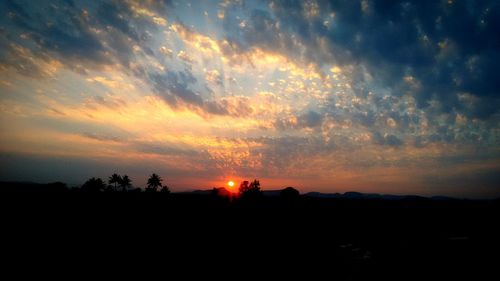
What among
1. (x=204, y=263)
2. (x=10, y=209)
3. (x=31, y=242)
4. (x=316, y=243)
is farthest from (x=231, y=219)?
(x=10, y=209)

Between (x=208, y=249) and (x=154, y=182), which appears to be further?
(x=154, y=182)

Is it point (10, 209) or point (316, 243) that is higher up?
point (10, 209)

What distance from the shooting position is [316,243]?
39.5 metres

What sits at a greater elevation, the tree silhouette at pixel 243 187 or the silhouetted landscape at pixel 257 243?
the tree silhouette at pixel 243 187

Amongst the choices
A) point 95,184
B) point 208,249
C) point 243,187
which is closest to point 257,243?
point 208,249

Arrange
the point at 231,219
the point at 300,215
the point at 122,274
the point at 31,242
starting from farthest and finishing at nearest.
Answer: the point at 300,215 → the point at 231,219 → the point at 31,242 → the point at 122,274

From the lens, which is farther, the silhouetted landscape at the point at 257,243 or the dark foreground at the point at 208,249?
the silhouetted landscape at the point at 257,243

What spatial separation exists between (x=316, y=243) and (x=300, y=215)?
34041 mm

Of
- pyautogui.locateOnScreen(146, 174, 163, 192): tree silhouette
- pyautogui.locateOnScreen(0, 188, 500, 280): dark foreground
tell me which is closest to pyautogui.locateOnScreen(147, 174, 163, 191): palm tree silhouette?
pyautogui.locateOnScreen(146, 174, 163, 192): tree silhouette

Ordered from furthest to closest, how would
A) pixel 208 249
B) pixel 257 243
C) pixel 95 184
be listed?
pixel 95 184, pixel 257 243, pixel 208 249

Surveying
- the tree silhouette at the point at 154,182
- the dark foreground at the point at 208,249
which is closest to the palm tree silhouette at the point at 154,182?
the tree silhouette at the point at 154,182

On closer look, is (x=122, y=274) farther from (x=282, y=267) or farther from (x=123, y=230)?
(x=123, y=230)

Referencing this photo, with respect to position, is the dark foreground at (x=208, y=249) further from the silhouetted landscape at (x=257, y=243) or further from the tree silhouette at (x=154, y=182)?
the tree silhouette at (x=154, y=182)

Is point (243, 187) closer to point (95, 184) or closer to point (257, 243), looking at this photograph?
point (95, 184)
